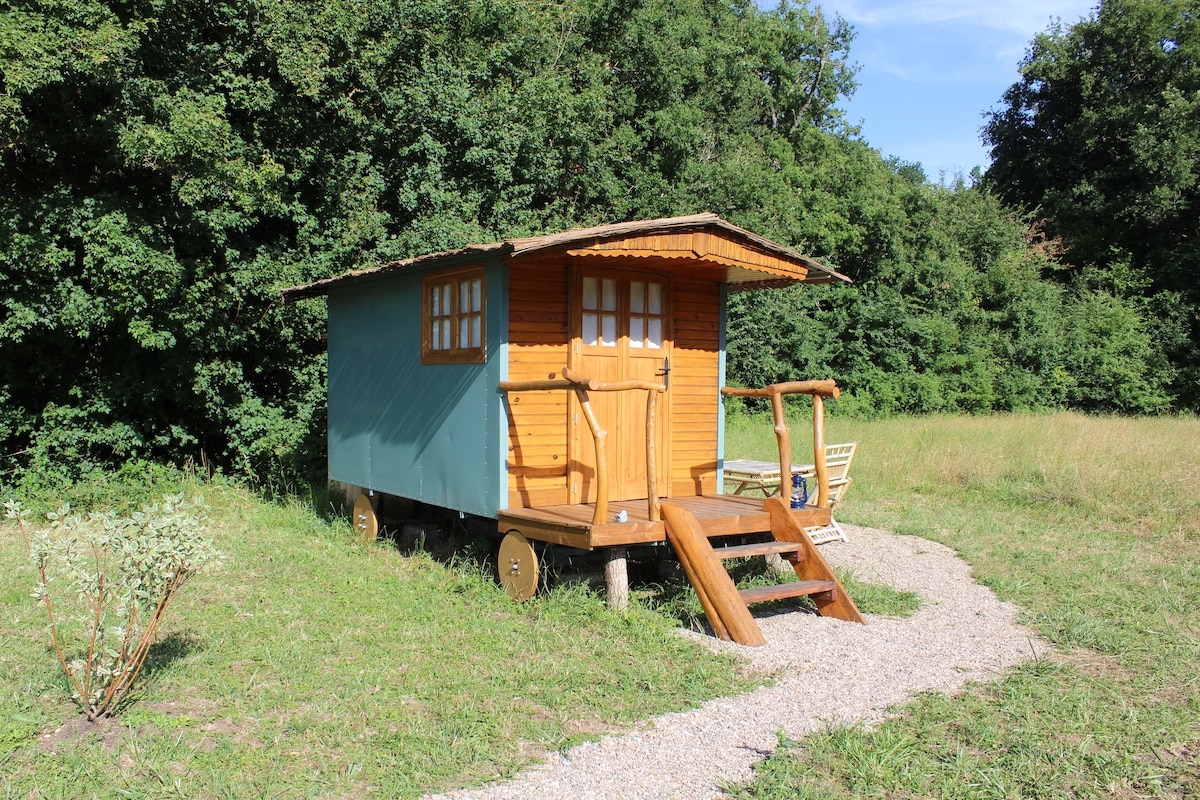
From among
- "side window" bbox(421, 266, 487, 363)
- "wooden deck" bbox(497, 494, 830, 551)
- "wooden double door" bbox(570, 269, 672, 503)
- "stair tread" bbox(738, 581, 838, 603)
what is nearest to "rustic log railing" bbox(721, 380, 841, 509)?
"wooden deck" bbox(497, 494, 830, 551)

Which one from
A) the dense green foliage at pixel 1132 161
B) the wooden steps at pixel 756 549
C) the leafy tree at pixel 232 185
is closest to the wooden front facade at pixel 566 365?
the wooden steps at pixel 756 549

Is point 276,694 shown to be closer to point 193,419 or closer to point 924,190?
point 193,419

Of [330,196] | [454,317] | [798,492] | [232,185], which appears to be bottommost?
[798,492]

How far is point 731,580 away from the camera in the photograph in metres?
6.25

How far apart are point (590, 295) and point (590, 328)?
271mm

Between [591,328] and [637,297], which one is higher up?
[637,297]

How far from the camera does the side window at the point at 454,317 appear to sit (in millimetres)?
7250

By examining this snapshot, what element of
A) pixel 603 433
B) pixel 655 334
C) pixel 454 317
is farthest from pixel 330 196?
pixel 603 433

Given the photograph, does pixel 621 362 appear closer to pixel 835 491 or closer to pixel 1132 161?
pixel 835 491

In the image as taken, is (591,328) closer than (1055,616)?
No

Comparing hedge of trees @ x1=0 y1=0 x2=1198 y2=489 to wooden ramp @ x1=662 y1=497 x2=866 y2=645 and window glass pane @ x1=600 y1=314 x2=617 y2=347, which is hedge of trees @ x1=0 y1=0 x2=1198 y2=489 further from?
wooden ramp @ x1=662 y1=497 x2=866 y2=645

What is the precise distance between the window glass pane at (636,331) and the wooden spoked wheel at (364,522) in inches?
138

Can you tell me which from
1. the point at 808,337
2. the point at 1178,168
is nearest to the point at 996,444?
the point at 808,337

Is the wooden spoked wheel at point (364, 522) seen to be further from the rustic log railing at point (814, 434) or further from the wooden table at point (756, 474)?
the rustic log railing at point (814, 434)
